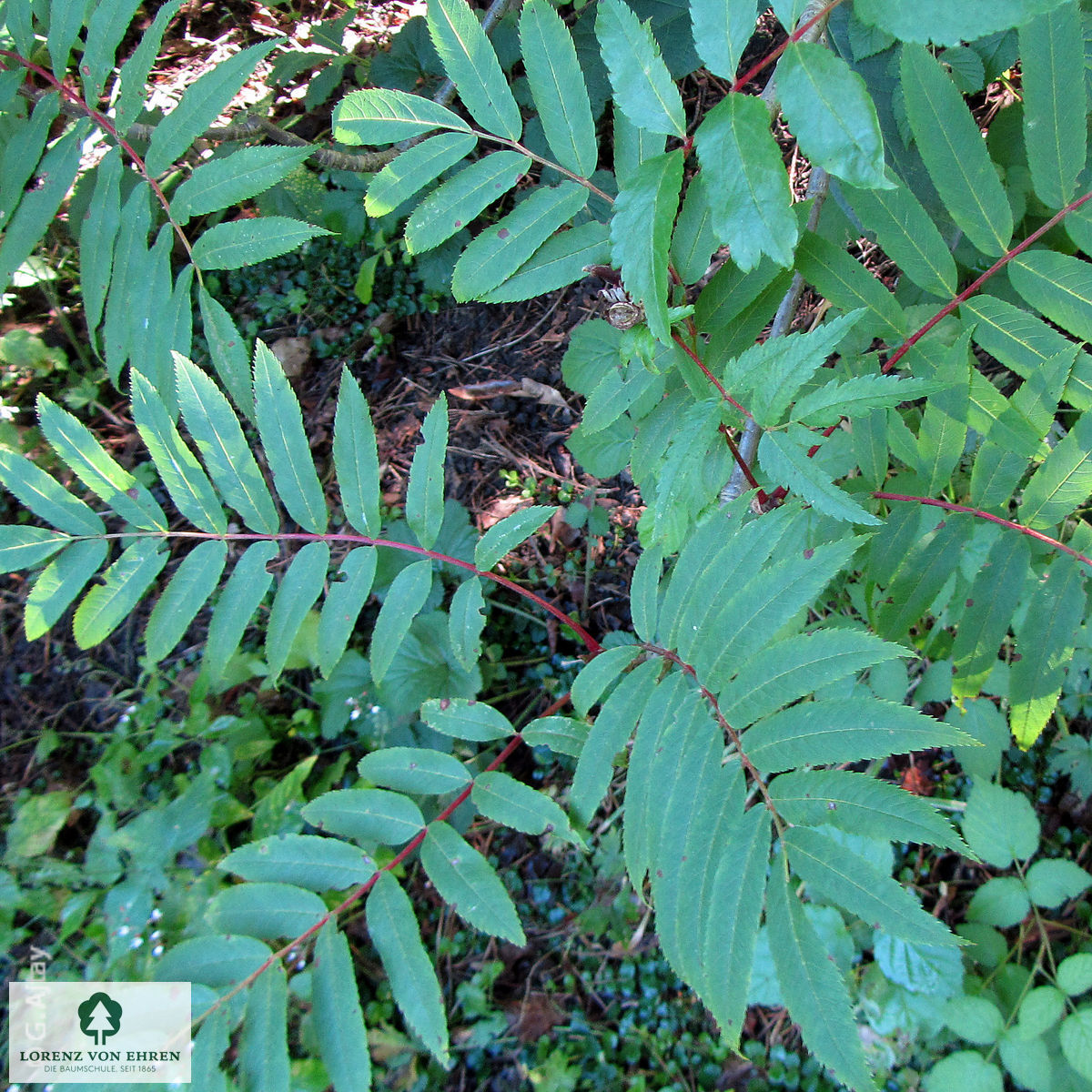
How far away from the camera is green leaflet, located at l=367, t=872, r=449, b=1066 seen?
1136 mm

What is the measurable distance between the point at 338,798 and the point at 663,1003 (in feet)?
3.83

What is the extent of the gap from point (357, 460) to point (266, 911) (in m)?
0.83

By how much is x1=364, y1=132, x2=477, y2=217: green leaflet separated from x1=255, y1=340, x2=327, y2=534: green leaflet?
12.7 inches

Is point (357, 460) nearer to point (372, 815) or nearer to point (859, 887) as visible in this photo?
point (372, 815)

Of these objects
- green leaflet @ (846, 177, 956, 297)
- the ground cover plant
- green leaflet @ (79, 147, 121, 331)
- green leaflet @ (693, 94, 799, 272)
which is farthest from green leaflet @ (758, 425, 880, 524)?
green leaflet @ (79, 147, 121, 331)

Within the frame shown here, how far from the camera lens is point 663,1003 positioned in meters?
1.94

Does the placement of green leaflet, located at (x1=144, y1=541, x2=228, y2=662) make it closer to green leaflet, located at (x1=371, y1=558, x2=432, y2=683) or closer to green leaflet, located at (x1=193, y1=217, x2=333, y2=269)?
green leaflet, located at (x1=371, y1=558, x2=432, y2=683)

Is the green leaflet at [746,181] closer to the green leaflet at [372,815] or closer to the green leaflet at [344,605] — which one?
the green leaflet at [344,605]

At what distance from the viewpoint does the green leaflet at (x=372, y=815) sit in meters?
1.36

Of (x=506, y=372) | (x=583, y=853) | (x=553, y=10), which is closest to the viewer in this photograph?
(x=553, y=10)

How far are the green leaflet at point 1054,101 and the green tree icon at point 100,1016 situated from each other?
2601 mm

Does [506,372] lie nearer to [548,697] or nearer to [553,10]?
[548,697]

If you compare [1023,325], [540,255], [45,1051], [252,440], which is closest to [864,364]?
[1023,325]

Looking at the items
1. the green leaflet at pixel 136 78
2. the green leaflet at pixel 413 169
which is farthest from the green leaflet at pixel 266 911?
the green leaflet at pixel 136 78
